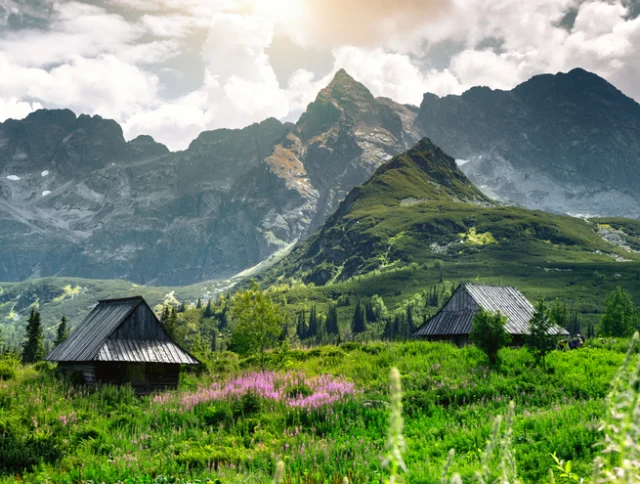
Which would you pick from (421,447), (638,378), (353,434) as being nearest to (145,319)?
(353,434)

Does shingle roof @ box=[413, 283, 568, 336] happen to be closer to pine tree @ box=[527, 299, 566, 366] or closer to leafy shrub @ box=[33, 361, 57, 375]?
pine tree @ box=[527, 299, 566, 366]

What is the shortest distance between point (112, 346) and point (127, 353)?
98cm

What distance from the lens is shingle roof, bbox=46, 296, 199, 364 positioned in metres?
34.5

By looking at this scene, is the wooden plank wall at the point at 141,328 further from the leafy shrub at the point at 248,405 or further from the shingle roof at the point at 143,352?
the leafy shrub at the point at 248,405

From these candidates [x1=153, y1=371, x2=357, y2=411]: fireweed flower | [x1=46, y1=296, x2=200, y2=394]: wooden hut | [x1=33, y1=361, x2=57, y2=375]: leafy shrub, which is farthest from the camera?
[x1=33, y1=361, x2=57, y2=375]: leafy shrub

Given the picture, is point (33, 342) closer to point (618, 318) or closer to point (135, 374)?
point (135, 374)

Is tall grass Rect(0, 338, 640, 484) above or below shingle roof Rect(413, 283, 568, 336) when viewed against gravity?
below

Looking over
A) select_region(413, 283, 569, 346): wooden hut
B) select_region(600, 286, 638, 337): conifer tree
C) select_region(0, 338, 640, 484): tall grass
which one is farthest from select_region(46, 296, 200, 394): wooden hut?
select_region(600, 286, 638, 337): conifer tree

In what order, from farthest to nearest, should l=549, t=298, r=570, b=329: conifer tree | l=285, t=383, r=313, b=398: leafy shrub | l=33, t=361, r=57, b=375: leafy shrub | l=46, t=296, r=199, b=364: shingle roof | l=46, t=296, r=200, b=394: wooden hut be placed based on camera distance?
l=33, t=361, r=57, b=375: leafy shrub → l=46, t=296, r=200, b=394: wooden hut → l=46, t=296, r=199, b=364: shingle roof → l=549, t=298, r=570, b=329: conifer tree → l=285, t=383, r=313, b=398: leafy shrub

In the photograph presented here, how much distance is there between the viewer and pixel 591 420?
18.0m

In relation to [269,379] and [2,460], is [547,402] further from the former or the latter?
[2,460]

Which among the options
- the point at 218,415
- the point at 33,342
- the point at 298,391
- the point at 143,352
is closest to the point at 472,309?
the point at 298,391

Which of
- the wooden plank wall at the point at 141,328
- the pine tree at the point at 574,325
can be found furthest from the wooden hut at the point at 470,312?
the pine tree at the point at 574,325

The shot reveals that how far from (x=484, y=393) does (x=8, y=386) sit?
22.9 meters
